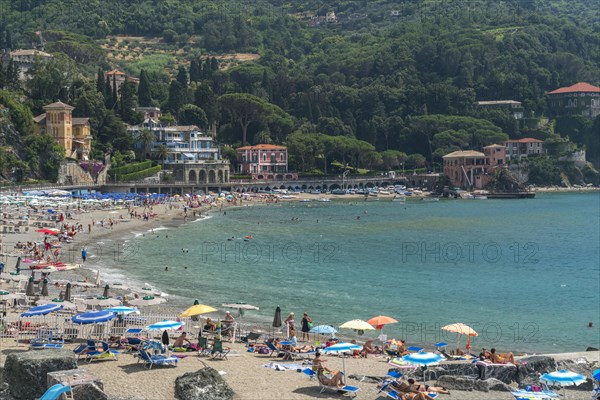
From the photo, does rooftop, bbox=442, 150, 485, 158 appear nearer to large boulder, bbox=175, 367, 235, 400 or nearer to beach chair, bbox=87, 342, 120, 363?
beach chair, bbox=87, 342, 120, 363

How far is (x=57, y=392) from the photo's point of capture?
47.9ft

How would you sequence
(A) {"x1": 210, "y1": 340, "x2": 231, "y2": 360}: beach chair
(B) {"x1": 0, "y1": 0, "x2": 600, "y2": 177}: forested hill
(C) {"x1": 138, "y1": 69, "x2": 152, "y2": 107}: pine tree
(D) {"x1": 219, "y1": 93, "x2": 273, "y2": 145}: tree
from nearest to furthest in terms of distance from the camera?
(A) {"x1": 210, "y1": 340, "x2": 231, "y2": 360}: beach chair < (C) {"x1": 138, "y1": 69, "x2": 152, "y2": 107}: pine tree < (D) {"x1": 219, "y1": 93, "x2": 273, "y2": 145}: tree < (B) {"x1": 0, "y1": 0, "x2": 600, "y2": 177}: forested hill

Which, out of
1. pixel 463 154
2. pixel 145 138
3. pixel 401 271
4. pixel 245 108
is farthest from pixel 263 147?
pixel 401 271

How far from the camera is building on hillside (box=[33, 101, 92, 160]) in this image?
3578 inches

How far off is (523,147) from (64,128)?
7639 cm

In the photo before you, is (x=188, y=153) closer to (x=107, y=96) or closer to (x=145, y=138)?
(x=145, y=138)

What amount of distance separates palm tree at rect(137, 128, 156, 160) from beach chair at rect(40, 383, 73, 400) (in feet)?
285

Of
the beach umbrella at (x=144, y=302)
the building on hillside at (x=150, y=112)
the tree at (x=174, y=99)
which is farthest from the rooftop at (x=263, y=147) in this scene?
the beach umbrella at (x=144, y=302)

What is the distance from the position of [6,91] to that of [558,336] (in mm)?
73802

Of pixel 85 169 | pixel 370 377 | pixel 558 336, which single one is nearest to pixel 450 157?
pixel 85 169

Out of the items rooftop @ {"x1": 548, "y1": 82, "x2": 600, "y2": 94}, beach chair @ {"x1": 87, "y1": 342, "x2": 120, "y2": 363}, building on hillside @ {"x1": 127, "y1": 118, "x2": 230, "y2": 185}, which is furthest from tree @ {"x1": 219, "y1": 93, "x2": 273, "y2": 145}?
beach chair @ {"x1": 87, "y1": 342, "x2": 120, "y2": 363}

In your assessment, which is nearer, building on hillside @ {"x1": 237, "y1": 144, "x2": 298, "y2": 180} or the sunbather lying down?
the sunbather lying down

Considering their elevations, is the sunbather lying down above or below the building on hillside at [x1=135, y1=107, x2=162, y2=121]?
below

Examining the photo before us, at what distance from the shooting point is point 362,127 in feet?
438
